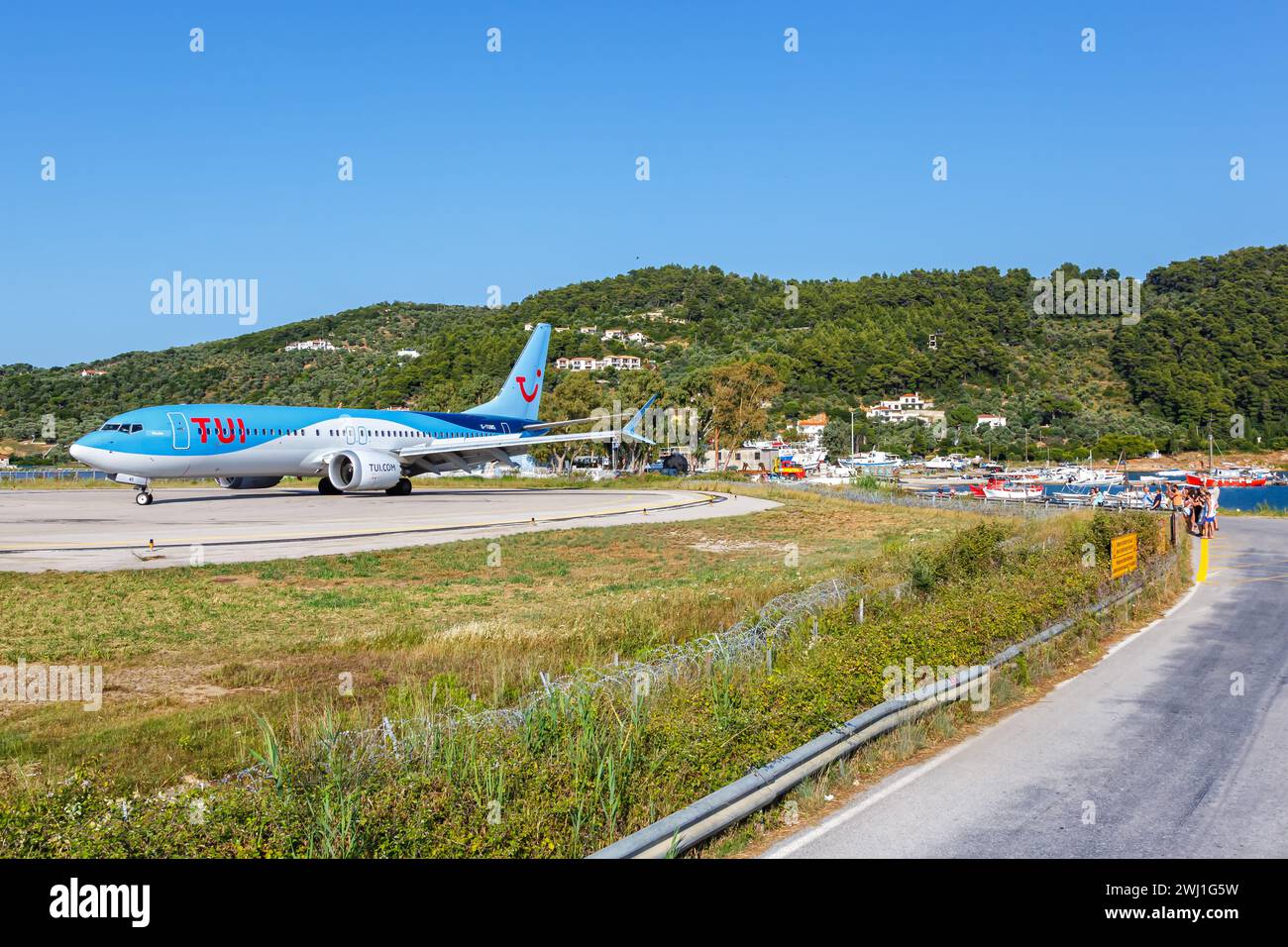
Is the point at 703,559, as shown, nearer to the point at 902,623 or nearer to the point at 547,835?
the point at 902,623

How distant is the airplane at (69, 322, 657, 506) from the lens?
4166 cm

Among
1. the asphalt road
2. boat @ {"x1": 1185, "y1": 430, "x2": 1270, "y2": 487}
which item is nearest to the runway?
the asphalt road

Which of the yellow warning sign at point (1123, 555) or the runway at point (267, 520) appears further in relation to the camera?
the runway at point (267, 520)

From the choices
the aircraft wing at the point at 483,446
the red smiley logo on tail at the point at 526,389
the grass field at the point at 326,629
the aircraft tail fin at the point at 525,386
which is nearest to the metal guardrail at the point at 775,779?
the grass field at the point at 326,629

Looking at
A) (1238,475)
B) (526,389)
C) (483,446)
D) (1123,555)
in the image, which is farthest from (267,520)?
(1238,475)

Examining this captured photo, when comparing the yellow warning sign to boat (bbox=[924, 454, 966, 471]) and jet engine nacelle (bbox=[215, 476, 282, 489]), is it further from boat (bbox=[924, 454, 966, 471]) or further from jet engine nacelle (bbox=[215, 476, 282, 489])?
boat (bbox=[924, 454, 966, 471])

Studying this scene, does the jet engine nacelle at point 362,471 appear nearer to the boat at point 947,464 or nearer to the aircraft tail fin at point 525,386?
the aircraft tail fin at point 525,386

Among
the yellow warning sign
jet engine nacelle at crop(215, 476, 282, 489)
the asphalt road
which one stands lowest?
the asphalt road

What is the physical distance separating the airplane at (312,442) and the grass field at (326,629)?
1835 centimetres

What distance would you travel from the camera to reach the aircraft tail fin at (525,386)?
6500 centimetres

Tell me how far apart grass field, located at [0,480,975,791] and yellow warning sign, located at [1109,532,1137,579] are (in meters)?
6.31

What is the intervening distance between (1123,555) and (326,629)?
1627cm

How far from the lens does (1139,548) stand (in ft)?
76.1

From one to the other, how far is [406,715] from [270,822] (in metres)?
4.22
